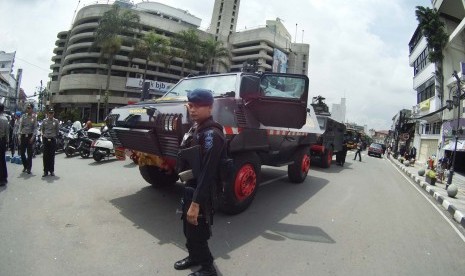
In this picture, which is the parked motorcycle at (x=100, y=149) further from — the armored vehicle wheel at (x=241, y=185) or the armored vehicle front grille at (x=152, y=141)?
the armored vehicle wheel at (x=241, y=185)

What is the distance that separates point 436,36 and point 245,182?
94.0ft

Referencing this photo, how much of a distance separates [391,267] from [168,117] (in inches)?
133

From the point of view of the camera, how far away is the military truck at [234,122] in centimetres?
451

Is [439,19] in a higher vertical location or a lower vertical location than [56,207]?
higher

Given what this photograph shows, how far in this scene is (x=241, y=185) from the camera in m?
4.96

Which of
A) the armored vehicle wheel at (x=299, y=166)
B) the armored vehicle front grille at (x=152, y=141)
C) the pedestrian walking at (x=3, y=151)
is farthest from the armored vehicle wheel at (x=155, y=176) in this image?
the armored vehicle wheel at (x=299, y=166)

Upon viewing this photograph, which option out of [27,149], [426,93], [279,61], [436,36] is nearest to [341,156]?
[27,149]

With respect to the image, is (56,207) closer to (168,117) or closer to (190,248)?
(168,117)

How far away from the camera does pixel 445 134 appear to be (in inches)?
915

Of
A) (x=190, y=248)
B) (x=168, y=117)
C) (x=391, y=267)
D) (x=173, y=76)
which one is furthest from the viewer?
(x=173, y=76)

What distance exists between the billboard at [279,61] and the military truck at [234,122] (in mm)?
63465

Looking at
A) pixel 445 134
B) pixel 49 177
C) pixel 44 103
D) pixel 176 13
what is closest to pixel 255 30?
pixel 176 13

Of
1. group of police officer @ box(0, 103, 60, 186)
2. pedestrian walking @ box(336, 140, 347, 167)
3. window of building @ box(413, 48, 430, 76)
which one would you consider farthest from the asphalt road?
window of building @ box(413, 48, 430, 76)

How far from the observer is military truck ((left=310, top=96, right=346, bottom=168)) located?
40.6ft
